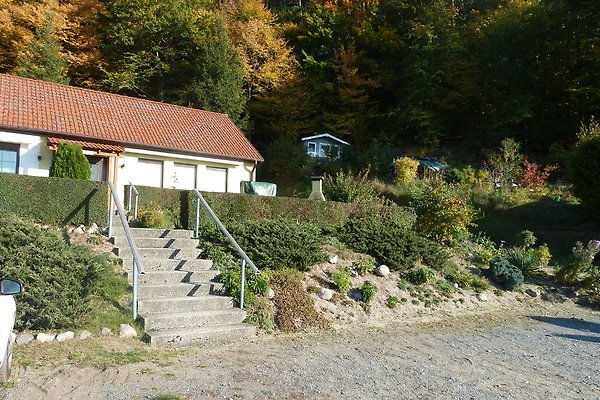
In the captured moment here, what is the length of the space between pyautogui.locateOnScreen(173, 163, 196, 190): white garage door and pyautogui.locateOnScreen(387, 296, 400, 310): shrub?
12.6 meters

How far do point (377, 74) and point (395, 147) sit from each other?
20.7 feet

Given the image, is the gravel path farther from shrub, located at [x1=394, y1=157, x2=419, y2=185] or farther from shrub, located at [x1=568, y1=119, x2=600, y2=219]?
shrub, located at [x1=394, y1=157, x2=419, y2=185]

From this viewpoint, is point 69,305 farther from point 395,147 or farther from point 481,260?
point 395,147

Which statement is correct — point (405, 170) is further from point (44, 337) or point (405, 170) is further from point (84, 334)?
point (44, 337)

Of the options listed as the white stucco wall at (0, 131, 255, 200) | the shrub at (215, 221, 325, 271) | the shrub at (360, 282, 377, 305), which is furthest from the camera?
the white stucco wall at (0, 131, 255, 200)

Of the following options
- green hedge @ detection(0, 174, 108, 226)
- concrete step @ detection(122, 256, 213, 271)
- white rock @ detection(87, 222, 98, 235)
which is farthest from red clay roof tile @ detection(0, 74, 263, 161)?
concrete step @ detection(122, 256, 213, 271)

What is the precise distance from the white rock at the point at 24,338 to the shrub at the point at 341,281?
5347 millimetres

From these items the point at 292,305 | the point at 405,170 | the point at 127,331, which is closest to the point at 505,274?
the point at 292,305

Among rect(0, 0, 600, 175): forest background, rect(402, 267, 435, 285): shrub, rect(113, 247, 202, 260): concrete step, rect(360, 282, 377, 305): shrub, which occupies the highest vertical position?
rect(0, 0, 600, 175): forest background

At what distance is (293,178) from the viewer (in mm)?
29125

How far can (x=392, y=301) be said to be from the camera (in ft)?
32.0

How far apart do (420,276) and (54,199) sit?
7656 mm

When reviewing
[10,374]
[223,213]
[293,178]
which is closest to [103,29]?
[293,178]

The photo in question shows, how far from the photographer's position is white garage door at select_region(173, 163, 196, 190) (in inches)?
808
